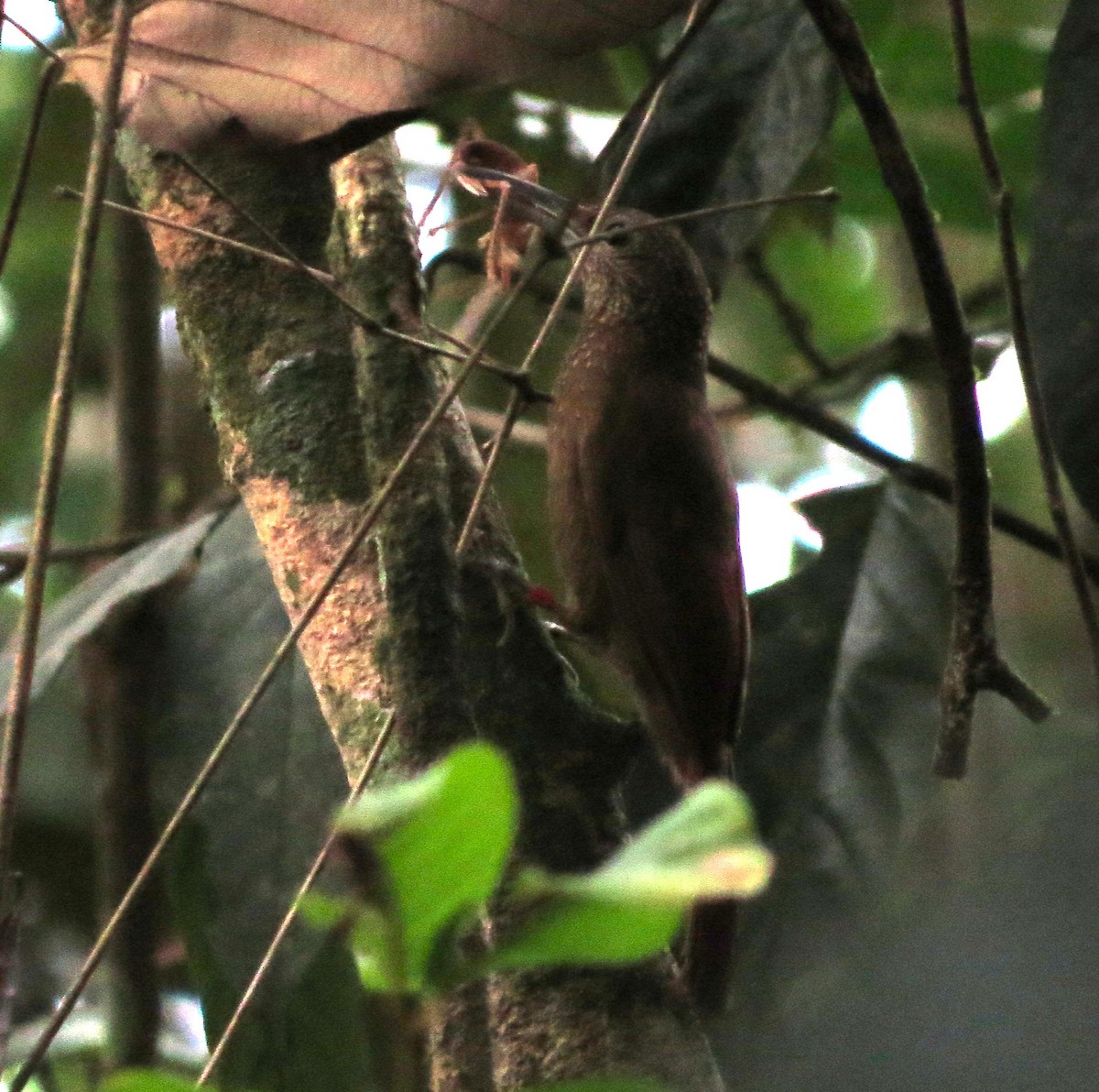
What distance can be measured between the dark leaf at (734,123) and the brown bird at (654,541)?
0.38 ft

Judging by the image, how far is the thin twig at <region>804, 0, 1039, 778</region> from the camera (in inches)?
55.7

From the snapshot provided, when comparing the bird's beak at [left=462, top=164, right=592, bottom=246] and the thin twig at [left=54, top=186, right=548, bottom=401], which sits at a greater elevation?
the bird's beak at [left=462, top=164, right=592, bottom=246]

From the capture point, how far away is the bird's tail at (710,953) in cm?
186

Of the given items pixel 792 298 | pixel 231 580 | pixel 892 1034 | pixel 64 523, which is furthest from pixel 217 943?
pixel 792 298

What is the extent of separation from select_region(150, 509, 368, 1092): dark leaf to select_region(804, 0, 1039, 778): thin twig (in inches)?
24.3

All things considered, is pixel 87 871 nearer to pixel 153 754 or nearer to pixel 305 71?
pixel 153 754

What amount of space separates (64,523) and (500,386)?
1268 mm

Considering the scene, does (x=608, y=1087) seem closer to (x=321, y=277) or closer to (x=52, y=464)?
(x=52, y=464)

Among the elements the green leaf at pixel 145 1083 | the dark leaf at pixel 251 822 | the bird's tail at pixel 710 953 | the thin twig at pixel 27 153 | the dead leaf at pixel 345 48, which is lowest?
the bird's tail at pixel 710 953

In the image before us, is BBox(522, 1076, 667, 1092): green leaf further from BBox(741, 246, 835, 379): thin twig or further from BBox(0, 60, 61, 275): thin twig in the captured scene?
BBox(741, 246, 835, 379): thin twig

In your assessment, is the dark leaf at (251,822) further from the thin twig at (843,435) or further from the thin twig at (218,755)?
the thin twig at (843,435)

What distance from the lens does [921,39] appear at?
3.19m

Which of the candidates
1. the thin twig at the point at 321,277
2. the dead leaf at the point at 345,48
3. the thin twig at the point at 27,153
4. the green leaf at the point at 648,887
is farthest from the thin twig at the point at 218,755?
the green leaf at the point at 648,887

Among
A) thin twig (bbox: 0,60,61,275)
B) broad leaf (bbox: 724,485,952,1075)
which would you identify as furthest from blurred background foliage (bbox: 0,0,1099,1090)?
thin twig (bbox: 0,60,61,275)
